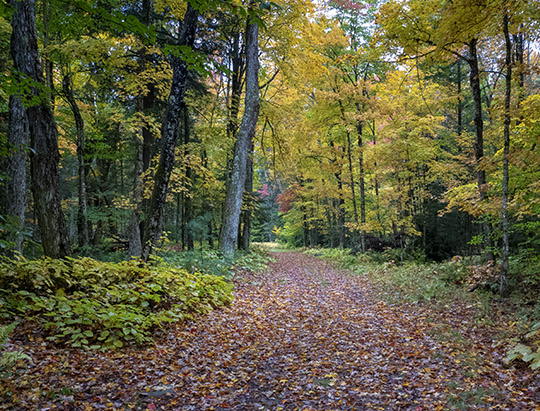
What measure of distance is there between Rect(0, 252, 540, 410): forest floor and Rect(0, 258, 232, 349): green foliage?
34cm

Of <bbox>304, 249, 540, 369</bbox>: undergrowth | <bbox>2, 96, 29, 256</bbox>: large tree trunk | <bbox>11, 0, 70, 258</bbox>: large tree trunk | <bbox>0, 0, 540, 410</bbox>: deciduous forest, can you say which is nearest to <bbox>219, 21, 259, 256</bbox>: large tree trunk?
<bbox>0, 0, 540, 410</bbox>: deciduous forest

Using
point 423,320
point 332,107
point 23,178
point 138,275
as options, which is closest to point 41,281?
point 138,275

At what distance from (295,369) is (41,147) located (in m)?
6.52

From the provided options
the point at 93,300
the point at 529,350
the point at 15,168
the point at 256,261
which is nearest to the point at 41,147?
the point at 15,168

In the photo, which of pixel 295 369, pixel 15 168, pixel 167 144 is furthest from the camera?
pixel 167 144

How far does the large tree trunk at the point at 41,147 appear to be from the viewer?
590 cm

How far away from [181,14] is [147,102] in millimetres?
4042

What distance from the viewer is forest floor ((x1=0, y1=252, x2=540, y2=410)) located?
3.41 metres

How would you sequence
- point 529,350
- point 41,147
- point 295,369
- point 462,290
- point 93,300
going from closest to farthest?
point 529,350 → point 295,369 → point 93,300 → point 41,147 → point 462,290

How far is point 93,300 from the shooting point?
503cm

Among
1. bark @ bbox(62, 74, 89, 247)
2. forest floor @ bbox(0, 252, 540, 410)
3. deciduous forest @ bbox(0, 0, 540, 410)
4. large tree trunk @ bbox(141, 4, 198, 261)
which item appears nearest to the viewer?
forest floor @ bbox(0, 252, 540, 410)

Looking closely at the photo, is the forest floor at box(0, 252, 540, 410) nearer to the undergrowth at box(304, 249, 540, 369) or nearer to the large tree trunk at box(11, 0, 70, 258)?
the undergrowth at box(304, 249, 540, 369)

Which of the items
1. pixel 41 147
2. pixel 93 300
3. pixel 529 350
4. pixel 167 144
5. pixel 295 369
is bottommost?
pixel 295 369

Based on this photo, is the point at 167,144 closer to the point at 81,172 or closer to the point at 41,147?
the point at 41,147
